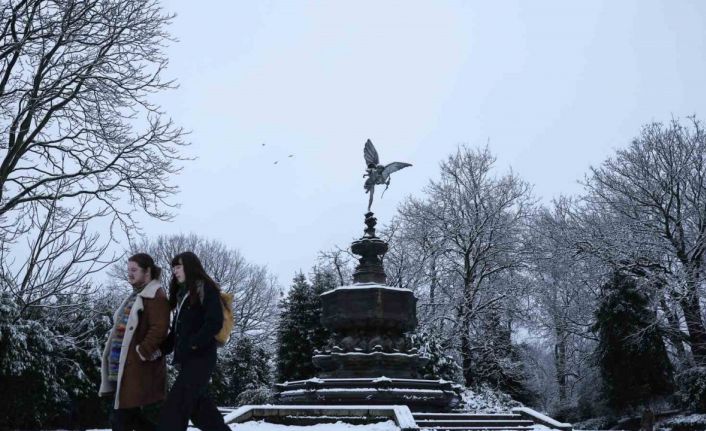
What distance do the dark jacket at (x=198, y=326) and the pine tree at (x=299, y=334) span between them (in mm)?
17141

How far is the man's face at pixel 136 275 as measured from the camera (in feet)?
16.2

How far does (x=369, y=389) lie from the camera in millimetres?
10336

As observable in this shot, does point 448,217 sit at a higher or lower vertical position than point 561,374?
higher

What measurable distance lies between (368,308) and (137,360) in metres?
7.63

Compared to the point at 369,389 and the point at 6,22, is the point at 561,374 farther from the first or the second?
the point at 6,22

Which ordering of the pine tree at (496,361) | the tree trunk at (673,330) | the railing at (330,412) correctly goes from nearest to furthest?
the railing at (330,412), the tree trunk at (673,330), the pine tree at (496,361)

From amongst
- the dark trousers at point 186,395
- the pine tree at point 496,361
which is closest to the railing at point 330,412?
the dark trousers at point 186,395

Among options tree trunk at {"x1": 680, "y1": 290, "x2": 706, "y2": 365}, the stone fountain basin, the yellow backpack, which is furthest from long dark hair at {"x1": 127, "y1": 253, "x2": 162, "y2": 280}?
tree trunk at {"x1": 680, "y1": 290, "x2": 706, "y2": 365}

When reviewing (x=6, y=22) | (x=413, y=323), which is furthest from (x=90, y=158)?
(x=413, y=323)

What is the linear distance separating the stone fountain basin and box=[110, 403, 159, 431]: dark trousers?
7.39m

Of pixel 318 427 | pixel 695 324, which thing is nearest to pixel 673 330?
pixel 695 324

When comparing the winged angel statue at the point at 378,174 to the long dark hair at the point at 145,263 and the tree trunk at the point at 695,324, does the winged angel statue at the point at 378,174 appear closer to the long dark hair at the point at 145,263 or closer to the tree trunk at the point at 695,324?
the long dark hair at the point at 145,263

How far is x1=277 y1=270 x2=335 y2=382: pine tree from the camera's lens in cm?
2189

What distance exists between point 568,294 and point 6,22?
25.3 meters
